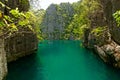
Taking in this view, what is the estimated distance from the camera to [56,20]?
152m

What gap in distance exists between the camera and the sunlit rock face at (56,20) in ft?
481

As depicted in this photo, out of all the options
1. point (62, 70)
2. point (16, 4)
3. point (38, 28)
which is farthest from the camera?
point (38, 28)

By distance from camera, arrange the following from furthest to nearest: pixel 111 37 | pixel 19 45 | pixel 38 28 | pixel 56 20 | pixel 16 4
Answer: pixel 56 20
pixel 38 28
pixel 19 45
pixel 16 4
pixel 111 37

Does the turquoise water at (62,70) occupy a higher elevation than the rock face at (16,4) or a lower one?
lower

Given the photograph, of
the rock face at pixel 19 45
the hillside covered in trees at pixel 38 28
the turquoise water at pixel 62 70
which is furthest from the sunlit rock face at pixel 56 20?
the turquoise water at pixel 62 70

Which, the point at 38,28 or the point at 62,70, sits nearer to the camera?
the point at 62,70

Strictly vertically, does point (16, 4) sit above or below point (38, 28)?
above

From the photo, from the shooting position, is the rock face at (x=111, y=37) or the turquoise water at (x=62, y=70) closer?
the turquoise water at (x=62, y=70)

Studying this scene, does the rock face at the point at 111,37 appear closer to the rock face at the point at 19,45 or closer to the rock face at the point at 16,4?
the rock face at the point at 19,45

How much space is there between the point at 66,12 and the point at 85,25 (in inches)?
3976

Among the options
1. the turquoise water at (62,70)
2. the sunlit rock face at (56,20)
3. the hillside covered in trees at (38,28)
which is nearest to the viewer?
the hillside covered in trees at (38,28)

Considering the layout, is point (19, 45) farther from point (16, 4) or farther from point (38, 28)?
point (38, 28)

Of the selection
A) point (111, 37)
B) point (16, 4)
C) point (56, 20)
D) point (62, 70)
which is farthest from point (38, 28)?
point (56, 20)

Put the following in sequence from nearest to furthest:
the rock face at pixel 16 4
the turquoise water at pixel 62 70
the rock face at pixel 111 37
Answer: the turquoise water at pixel 62 70 → the rock face at pixel 111 37 → the rock face at pixel 16 4
